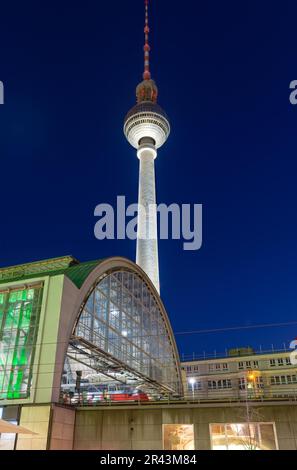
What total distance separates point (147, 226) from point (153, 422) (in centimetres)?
8266

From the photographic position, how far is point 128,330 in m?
48.5

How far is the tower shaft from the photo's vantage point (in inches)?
4005

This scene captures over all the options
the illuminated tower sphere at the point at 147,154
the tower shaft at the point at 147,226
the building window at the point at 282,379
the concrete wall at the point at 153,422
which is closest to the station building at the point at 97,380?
the concrete wall at the point at 153,422

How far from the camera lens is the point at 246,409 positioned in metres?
25.3

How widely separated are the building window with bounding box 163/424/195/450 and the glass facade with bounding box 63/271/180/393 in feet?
39.4

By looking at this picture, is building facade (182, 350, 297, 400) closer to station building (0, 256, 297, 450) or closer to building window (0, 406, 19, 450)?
station building (0, 256, 297, 450)

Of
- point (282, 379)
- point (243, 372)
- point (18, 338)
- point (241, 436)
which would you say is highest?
point (243, 372)

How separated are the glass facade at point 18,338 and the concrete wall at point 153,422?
5601mm

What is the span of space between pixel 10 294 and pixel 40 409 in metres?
11.4

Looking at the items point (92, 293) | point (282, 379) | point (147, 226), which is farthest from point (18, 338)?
point (147, 226)

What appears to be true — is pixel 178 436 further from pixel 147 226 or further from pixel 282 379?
pixel 147 226

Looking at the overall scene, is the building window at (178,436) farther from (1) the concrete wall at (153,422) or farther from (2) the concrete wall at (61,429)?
(2) the concrete wall at (61,429)

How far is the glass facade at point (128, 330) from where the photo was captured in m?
40.6
